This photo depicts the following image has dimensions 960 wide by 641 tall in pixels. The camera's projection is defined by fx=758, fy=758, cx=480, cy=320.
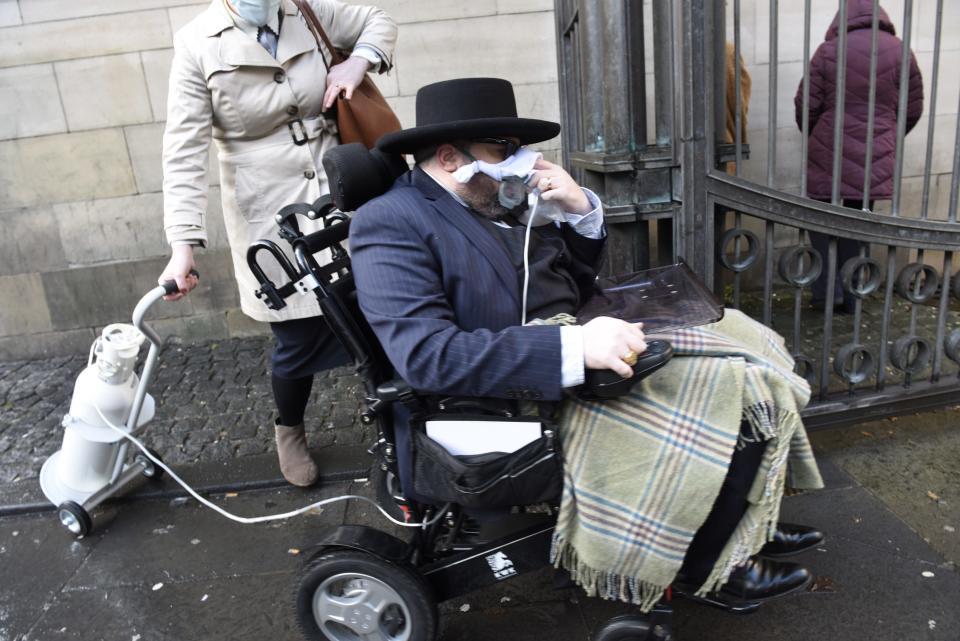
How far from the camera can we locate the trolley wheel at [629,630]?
1938 millimetres

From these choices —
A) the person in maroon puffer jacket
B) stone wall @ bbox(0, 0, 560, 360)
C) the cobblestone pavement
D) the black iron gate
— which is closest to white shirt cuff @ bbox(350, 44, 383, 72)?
the black iron gate

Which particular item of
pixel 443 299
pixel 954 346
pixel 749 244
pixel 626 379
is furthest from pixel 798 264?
pixel 443 299

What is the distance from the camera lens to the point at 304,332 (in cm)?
302

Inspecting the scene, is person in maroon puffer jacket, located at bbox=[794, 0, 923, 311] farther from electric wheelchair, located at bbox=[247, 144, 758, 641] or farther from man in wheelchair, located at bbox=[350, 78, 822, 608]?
electric wheelchair, located at bbox=[247, 144, 758, 641]

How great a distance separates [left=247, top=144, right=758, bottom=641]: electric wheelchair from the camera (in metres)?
1.82

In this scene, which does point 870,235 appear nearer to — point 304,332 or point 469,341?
point 469,341

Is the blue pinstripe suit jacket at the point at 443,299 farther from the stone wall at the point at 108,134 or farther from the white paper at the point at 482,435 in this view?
the stone wall at the point at 108,134

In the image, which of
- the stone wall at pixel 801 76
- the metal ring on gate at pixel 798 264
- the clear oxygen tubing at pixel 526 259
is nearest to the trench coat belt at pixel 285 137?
the clear oxygen tubing at pixel 526 259

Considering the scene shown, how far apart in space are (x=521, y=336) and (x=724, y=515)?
670 mm

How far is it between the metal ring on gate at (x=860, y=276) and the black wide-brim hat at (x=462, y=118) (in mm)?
1602

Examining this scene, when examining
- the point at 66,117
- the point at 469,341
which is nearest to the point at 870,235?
the point at 469,341

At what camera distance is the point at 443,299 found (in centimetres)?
190

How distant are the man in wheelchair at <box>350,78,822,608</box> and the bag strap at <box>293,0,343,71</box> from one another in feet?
3.52

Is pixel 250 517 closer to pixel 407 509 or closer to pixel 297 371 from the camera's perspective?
pixel 297 371
